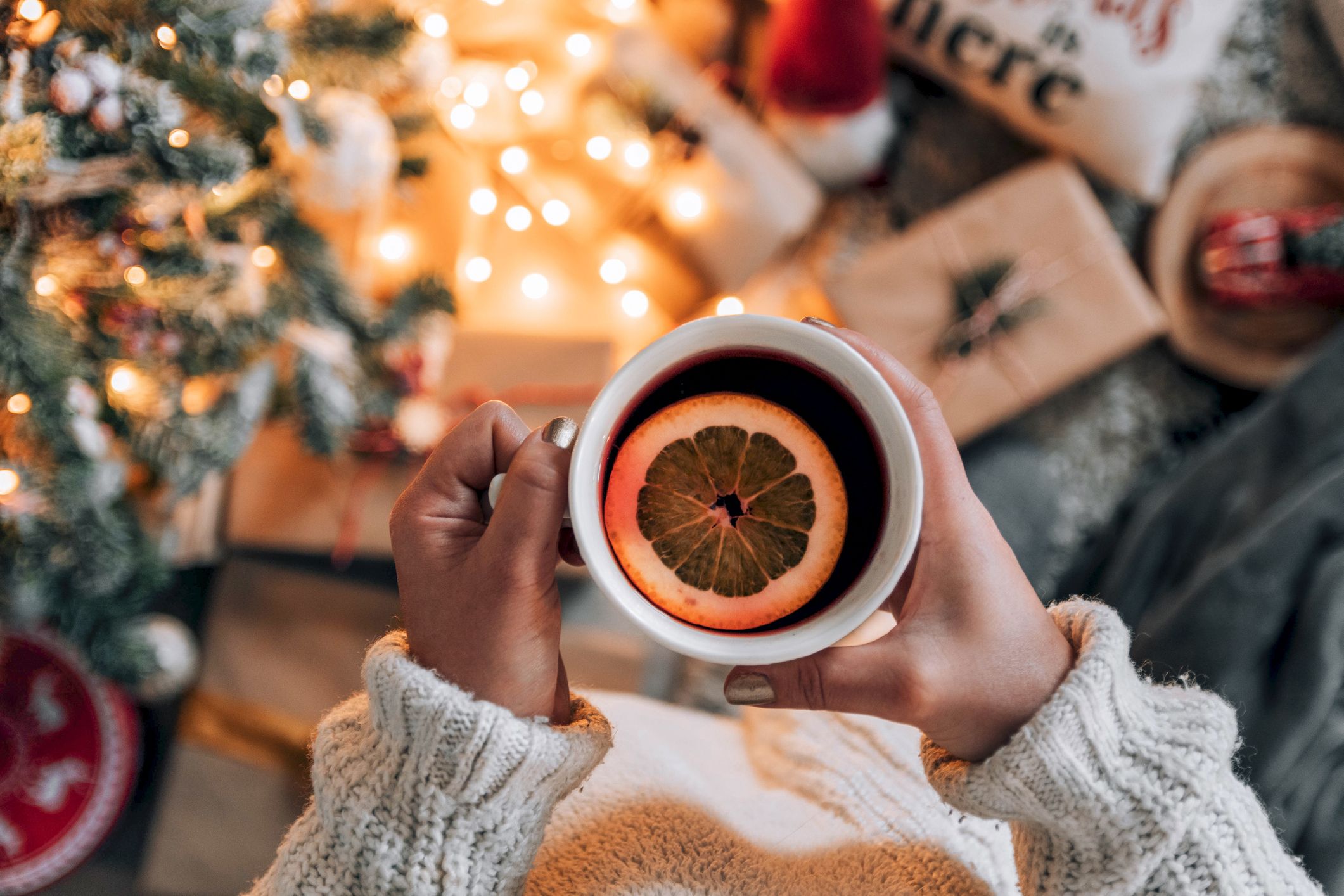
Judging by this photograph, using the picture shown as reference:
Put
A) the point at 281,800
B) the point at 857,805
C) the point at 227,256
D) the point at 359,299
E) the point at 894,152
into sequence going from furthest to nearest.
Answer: the point at 894,152, the point at 281,800, the point at 359,299, the point at 227,256, the point at 857,805

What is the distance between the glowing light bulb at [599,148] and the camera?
57.4 inches

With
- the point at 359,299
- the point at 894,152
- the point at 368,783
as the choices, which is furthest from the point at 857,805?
the point at 894,152

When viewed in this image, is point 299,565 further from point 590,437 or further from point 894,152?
point 894,152

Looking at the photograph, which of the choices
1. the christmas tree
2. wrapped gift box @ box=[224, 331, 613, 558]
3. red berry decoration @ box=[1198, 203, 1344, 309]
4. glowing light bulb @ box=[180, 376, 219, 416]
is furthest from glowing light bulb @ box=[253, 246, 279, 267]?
red berry decoration @ box=[1198, 203, 1344, 309]

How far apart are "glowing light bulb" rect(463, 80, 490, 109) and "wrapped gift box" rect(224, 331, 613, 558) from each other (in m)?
0.43

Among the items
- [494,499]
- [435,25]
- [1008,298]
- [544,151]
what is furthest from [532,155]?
[494,499]

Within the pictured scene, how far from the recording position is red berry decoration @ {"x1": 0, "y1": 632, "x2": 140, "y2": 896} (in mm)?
1433

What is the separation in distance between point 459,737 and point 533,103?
122cm

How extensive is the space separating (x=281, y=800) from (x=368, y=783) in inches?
34.8

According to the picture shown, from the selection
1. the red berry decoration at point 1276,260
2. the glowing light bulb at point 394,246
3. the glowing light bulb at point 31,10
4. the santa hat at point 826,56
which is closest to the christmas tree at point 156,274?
the glowing light bulb at point 31,10

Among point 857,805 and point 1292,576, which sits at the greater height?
point 1292,576

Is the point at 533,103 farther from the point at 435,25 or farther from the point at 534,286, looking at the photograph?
the point at 534,286

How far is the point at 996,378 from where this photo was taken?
4.62 feet

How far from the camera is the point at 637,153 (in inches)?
57.2
